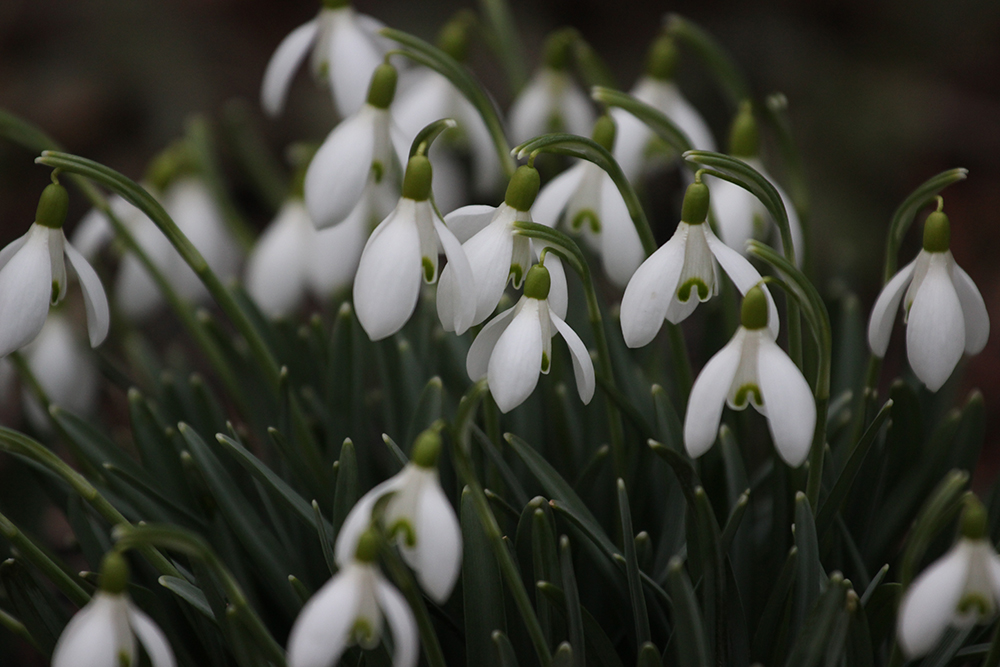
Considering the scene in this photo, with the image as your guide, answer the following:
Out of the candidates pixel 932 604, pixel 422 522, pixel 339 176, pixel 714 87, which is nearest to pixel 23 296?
pixel 339 176

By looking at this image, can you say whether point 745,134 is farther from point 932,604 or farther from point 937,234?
point 932,604

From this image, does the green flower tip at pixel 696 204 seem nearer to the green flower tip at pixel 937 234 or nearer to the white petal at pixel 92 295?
the green flower tip at pixel 937 234

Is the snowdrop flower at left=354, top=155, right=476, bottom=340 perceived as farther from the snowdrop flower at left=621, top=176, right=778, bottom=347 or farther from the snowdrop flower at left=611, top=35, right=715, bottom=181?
the snowdrop flower at left=611, top=35, right=715, bottom=181

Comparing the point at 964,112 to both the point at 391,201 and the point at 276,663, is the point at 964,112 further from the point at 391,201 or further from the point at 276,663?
the point at 276,663

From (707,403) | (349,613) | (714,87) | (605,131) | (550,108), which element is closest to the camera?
(349,613)

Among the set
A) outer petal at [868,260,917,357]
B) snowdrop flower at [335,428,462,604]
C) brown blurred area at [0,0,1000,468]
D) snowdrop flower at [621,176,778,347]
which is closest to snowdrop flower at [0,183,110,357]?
snowdrop flower at [335,428,462,604]

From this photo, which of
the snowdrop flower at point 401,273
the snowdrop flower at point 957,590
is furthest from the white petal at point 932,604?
the snowdrop flower at point 401,273
